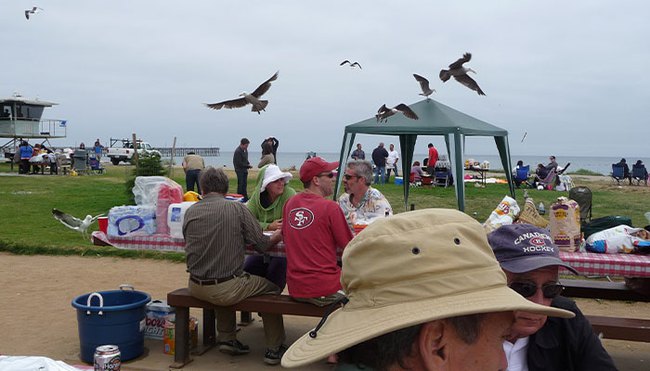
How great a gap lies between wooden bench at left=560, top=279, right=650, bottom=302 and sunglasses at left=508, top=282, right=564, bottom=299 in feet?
9.37

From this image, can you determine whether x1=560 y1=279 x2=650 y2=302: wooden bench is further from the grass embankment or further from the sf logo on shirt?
the grass embankment

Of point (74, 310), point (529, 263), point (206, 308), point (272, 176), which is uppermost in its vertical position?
point (272, 176)

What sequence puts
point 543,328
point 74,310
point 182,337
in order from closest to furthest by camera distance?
point 543,328 → point 182,337 → point 74,310

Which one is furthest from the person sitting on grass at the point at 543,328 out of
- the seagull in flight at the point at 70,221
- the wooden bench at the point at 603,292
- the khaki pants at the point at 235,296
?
the seagull in flight at the point at 70,221

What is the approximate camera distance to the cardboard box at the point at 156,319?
540cm

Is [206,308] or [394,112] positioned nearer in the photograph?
[206,308]

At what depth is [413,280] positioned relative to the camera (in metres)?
1.23

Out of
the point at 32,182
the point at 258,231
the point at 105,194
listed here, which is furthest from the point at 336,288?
the point at 32,182

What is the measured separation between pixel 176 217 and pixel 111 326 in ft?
3.33

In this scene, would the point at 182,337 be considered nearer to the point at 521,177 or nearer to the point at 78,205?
the point at 78,205

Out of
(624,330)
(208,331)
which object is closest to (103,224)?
(208,331)

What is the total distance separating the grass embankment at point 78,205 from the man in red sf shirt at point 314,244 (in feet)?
15.3

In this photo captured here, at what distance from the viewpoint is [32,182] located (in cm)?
2248

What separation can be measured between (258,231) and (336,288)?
30.0 inches
